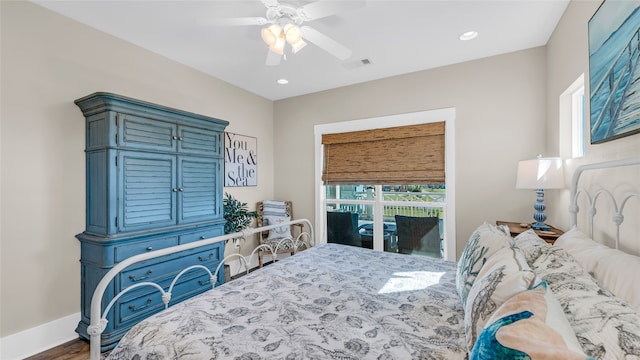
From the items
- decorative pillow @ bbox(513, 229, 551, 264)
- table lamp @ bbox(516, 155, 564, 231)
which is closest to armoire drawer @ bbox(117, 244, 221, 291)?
decorative pillow @ bbox(513, 229, 551, 264)

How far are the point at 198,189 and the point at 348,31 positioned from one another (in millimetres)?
2141

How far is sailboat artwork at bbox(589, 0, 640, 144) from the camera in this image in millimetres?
1186

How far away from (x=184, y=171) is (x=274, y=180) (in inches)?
73.8

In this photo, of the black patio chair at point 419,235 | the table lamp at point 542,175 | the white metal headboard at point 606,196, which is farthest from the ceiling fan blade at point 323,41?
the black patio chair at point 419,235

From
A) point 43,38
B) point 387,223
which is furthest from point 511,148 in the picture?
point 43,38

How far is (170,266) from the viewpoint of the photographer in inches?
97.5

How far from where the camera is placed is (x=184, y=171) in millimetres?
2680

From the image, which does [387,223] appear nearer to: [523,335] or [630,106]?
[630,106]

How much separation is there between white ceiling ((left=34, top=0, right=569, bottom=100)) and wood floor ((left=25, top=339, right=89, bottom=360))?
2609 millimetres

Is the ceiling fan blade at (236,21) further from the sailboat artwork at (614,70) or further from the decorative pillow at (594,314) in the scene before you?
the decorative pillow at (594,314)

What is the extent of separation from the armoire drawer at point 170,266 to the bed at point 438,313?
1.14 meters

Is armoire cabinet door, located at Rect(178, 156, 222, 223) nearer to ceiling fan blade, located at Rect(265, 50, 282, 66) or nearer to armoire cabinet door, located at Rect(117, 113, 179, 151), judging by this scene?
armoire cabinet door, located at Rect(117, 113, 179, 151)

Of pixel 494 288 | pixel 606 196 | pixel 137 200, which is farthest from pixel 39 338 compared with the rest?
pixel 606 196

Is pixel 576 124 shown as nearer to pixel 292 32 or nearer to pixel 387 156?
pixel 387 156
